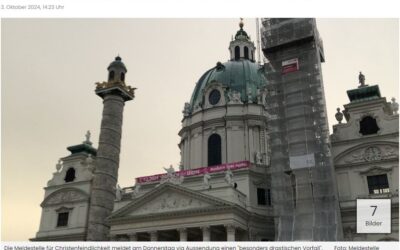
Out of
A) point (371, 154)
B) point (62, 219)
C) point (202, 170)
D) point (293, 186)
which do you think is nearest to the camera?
point (293, 186)

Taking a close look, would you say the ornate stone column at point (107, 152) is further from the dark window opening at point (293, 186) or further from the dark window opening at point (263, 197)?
the dark window opening at point (293, 186)

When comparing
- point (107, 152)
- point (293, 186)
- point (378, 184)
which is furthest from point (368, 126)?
point (107, 152)

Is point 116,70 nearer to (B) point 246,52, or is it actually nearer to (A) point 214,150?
(A) point 214,150

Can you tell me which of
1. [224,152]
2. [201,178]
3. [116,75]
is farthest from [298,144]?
[116,75]

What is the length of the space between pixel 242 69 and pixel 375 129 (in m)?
18.1

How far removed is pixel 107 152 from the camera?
35344 millimetres

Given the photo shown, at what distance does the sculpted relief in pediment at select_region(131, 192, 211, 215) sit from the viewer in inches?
1176

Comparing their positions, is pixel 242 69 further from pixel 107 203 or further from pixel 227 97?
pixel 107 203

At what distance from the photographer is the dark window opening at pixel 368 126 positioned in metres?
29.0

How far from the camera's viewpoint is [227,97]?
136 feet

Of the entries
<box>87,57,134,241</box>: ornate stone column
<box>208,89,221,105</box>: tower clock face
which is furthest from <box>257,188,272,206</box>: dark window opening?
<box>208,89,221,105</box>: tower clock face

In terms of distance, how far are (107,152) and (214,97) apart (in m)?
12.4

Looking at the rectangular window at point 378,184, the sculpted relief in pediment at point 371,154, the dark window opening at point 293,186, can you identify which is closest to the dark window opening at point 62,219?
the dark window opening at point 293,186

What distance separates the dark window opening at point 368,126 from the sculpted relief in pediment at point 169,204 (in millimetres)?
11652
